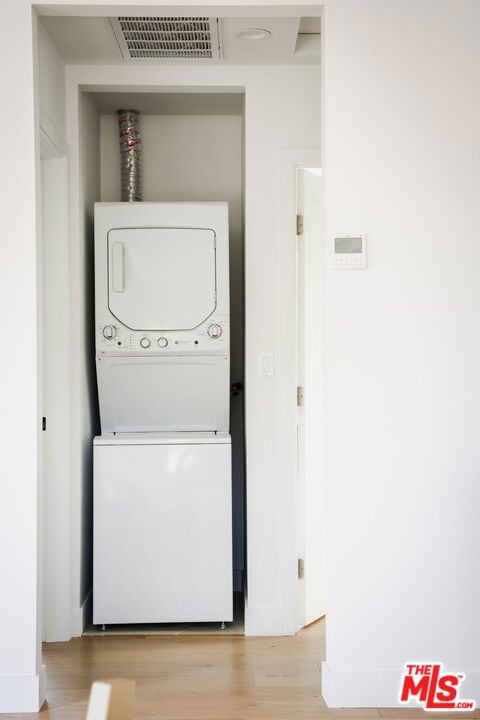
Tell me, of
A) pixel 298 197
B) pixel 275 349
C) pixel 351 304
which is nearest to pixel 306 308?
pixel 275 349

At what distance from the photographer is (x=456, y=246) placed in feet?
9.11

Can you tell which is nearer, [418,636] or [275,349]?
[418,636]

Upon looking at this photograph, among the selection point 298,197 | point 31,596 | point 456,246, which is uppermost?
point 298,197

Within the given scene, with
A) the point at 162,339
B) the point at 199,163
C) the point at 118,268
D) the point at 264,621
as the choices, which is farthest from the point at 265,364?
the point at 199,163

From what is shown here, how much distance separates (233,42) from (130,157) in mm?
882

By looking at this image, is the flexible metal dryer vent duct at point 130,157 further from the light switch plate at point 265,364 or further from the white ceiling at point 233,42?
the light switch plate at point 265,364

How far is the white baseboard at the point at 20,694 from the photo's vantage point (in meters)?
2.71

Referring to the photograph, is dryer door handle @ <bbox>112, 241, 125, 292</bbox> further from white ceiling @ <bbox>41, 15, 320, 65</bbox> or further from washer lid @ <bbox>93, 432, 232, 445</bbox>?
white ceiling @ <bbox>41, 15, 320, 65</bbox>

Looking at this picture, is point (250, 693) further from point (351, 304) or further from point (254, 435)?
point (351, 304)

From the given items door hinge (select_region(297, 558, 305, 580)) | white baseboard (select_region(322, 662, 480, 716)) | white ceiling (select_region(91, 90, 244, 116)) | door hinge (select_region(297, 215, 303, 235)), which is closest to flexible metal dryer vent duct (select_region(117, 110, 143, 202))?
white ceiling (select_region(91, 90, 244, 116))

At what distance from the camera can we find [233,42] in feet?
10.8

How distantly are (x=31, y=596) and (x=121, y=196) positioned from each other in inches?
81.8

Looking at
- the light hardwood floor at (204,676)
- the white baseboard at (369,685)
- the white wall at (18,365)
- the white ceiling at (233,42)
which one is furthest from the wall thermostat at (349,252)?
the light hardwood floor at (204,676)

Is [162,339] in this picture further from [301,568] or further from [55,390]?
[301,568]
